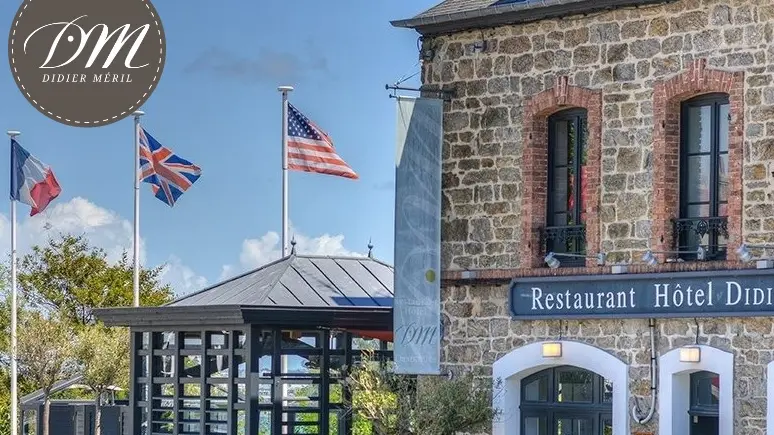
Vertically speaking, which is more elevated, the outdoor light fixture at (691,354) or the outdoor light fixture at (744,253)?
the outdoor light fixture at (744,253)

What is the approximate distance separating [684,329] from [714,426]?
1209 mm

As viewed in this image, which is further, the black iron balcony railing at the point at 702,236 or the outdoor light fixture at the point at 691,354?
the black iron balcony railing at the point at 702,236

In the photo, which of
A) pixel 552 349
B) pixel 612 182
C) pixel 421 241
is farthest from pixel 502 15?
pixel 552 349

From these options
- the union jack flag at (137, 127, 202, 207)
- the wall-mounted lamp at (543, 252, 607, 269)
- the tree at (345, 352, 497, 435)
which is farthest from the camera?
the union jack flag at (137, 127, 202, 207)

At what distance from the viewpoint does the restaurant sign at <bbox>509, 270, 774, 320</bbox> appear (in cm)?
2305

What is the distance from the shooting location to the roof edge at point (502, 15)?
81.6 ft

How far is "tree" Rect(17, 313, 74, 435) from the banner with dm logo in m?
14.8

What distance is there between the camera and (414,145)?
26.5 metres

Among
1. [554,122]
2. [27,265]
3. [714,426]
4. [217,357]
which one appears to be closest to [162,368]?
[217,357]

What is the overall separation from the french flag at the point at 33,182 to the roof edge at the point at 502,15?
1699 centimetres

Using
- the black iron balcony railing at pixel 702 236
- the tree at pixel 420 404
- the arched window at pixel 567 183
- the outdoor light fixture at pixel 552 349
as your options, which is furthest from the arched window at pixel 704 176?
the tree at pixel 420 404

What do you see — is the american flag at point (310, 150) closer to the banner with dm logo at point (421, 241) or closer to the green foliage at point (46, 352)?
the banner with dm logo at point (421, 241)

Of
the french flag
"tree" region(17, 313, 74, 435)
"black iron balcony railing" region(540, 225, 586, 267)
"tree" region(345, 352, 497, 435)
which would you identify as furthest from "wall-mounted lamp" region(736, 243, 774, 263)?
the french flag

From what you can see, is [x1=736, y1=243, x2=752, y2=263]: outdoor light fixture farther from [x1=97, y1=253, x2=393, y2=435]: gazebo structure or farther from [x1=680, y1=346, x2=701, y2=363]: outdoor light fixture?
[x1=97, y1=253, x2=393, y2=435]: gazebo structure
